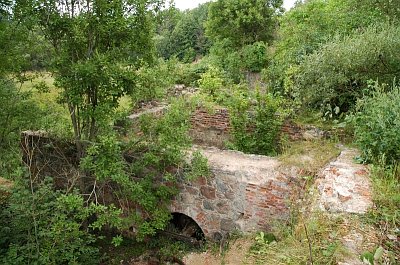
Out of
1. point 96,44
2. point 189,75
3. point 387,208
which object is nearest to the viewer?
point 387,208

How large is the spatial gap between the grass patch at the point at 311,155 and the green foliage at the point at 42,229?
11.0ft

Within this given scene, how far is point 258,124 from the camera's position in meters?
8.45

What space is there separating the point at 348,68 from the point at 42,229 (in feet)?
21.9

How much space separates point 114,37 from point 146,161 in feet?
7.28

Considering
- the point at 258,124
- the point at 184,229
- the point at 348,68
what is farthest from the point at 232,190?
the point at 348,68

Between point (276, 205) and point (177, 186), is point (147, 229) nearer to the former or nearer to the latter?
point (177, 186)

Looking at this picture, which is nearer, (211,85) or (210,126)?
(210,126)

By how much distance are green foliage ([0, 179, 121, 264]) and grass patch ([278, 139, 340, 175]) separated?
336 centimetres

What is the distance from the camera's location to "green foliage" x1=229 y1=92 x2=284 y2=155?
844 centimetres

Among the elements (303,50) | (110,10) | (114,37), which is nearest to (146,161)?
(114,37)

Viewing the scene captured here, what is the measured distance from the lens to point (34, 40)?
6.29 meters

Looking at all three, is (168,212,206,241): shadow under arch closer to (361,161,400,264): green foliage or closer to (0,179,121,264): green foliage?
(0,179,121,264): green foliage

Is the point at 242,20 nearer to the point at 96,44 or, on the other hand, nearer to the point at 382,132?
the point at 96,44

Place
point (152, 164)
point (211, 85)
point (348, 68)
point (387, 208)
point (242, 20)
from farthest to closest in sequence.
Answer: point (242, 20) → point (211, 85) → point (348, 68) → point (152, 164) → point (387, 208)
